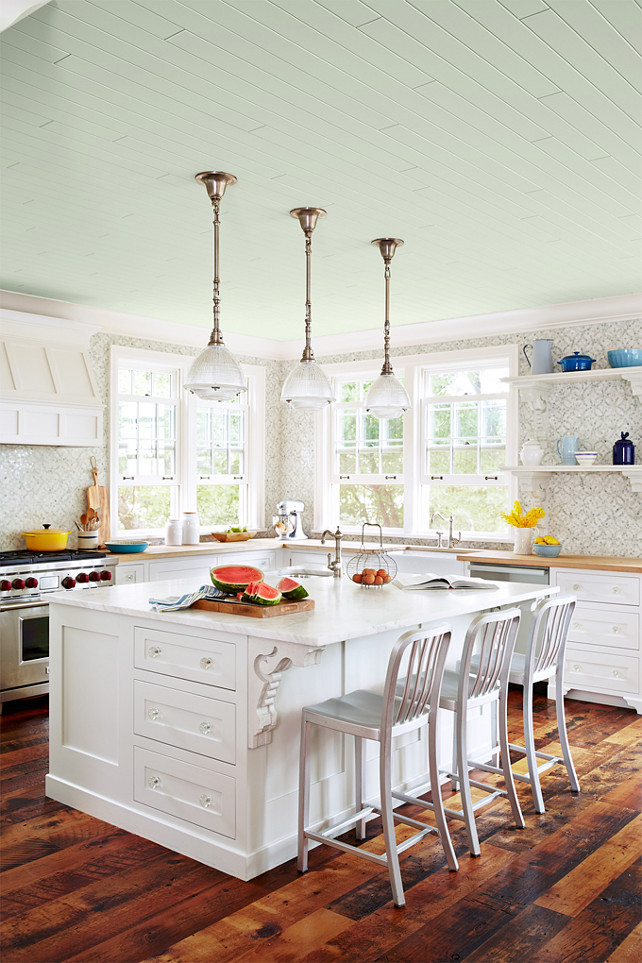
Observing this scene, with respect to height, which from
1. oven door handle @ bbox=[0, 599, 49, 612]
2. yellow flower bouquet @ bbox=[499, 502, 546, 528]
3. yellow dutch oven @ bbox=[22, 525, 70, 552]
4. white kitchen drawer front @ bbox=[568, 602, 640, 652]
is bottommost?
white kitchen drawer front @ bbox=[568, 602, 640, 652]

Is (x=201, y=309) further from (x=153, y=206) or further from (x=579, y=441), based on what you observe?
(x=579, y=441)

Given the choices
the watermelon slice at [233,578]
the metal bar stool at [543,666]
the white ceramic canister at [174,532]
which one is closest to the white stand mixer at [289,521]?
the white ceramic canister at [174,532]

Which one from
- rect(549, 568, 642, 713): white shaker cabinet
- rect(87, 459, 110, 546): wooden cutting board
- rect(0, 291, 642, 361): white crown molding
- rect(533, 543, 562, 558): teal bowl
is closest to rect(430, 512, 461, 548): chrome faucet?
rect(533, 543, 562, 558): teal bowl

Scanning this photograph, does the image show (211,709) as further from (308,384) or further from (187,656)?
(308,384)

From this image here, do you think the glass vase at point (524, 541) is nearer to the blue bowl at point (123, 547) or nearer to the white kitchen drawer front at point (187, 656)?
the blue bowl at point (123, 547)

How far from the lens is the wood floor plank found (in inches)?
108

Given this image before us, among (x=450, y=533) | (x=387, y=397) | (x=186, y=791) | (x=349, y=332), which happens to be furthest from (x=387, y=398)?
(x=349, y=332)

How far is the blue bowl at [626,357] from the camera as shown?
5469mm

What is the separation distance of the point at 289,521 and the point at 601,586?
9.65ft

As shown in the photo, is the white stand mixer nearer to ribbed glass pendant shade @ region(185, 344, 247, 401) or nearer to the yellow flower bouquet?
the yellow flower bouquet

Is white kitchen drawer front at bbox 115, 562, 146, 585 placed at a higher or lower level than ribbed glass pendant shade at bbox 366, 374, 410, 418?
lower

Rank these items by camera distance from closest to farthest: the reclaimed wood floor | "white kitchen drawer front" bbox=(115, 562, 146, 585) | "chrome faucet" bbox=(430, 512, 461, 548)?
the reclaimed wood floor → "white kitchen drawer front" bbox=(115, 562, 146, 585) → "chrome faucet" bbox=(430, 512, 461, 548)

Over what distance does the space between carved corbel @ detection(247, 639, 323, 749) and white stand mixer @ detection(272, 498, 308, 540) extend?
431 cm

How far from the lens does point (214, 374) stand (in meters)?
3.39
